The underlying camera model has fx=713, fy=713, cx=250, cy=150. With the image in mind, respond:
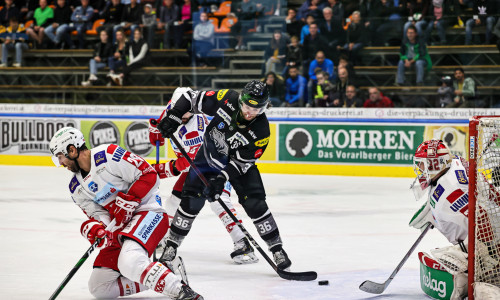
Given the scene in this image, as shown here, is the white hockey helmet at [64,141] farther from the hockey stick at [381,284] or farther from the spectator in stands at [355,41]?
the spectator in stands at [355,41]

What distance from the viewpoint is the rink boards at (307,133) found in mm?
8383

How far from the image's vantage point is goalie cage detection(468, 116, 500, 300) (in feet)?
10.2

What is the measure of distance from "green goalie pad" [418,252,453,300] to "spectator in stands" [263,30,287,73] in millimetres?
6072

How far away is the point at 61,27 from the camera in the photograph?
1102 cm

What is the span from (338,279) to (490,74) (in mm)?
5471

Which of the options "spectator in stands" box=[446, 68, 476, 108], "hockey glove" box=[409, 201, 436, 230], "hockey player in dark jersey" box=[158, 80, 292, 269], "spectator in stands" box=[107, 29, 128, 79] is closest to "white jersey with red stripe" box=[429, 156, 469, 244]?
"hockey glove" box=[409, 201, 436, 230]

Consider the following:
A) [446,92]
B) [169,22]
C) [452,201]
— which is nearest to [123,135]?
[169,22]

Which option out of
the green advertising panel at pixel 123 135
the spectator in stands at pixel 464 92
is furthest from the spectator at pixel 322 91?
the green advertising panel at pixel 123 135

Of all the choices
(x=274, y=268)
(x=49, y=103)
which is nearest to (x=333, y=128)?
(x=49, y=103)

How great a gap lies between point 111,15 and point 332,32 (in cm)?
360

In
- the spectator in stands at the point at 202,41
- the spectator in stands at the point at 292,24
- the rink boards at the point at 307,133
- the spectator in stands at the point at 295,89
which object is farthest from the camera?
the spectator in stands at the point at 202,41

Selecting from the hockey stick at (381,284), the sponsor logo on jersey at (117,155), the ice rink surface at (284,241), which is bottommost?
the ice rink surface at (284,241)

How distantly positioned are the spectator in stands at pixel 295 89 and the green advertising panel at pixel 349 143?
0.37 m

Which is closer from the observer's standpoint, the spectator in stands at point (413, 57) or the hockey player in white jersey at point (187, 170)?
the hockey player in white jersey at point (187, 170)
